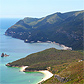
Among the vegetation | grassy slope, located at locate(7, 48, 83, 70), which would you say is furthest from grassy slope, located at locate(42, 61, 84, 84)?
grassy slope, located at locate(7, 48, 83, 70)

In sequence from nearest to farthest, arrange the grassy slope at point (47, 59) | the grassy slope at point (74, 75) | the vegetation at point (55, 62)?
1. the grassy slope at point (74, 75)
2. the vegetation at point (55, 62)
3. the grassy slope at point (47, 59)

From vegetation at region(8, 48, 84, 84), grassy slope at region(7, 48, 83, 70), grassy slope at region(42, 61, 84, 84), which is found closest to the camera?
grassy slope at region(42, 61, 84, 84)

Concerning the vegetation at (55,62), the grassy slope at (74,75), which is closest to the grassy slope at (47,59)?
the vegetation at (55,62)

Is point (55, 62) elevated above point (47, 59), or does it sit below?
below

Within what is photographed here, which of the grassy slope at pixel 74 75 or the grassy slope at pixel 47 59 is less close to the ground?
the grassy slope at pixel 47 59

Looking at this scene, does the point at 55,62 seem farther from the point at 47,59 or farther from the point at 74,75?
the point at 74,75

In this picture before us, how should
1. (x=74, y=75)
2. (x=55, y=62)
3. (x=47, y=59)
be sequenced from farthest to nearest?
(x=47, y=59), (x=55, y=62), (x=74, y=75)

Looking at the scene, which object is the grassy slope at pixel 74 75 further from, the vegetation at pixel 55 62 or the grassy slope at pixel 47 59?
the grassy slope at pixel 47 59

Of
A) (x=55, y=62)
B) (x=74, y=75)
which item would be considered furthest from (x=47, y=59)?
(x=74, y=75)

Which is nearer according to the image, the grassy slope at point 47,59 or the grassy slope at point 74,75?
the grassy slope at point 74,75

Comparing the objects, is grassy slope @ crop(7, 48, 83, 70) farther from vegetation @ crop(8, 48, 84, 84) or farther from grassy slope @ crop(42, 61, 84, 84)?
grassy slope @ crop(42, 61, 84, 84)

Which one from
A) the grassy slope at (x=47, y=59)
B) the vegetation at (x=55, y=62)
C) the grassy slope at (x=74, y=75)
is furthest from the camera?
the grassy slope at (x=47, y=59)

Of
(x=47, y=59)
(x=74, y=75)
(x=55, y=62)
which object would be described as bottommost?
(x=74, y=75)
